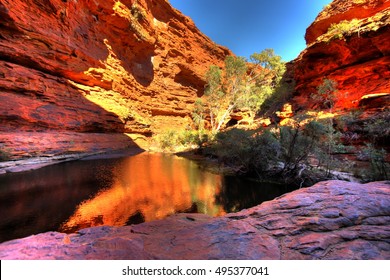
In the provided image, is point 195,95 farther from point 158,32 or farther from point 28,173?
point 28,173

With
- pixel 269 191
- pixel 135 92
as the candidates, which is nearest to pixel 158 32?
pixel 135 92

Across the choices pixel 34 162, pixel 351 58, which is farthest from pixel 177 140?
pixel 351 58

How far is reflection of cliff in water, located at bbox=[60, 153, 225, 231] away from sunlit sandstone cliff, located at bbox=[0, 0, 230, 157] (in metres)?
8.75

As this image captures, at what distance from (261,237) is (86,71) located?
23423 millimetres

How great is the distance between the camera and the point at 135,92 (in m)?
28.4

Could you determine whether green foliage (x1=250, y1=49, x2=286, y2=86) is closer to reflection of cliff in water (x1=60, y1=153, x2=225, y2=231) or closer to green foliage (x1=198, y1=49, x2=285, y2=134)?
green foliage (x1=198, y1=49, x2=285, y2=134)

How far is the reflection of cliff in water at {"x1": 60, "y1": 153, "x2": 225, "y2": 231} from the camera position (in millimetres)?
5234

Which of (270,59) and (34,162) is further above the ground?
(270,59)

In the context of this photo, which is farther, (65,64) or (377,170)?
(65,64)

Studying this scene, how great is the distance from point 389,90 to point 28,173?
2536 cm

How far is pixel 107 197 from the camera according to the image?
Answer: 6766 millimetres

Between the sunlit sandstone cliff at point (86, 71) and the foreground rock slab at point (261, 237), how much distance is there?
12776 mm

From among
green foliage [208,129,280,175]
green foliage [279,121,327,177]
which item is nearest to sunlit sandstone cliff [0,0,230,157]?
green foliage [208,129,280,175]

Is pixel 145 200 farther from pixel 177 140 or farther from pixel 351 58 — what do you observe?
pixel 351 58
